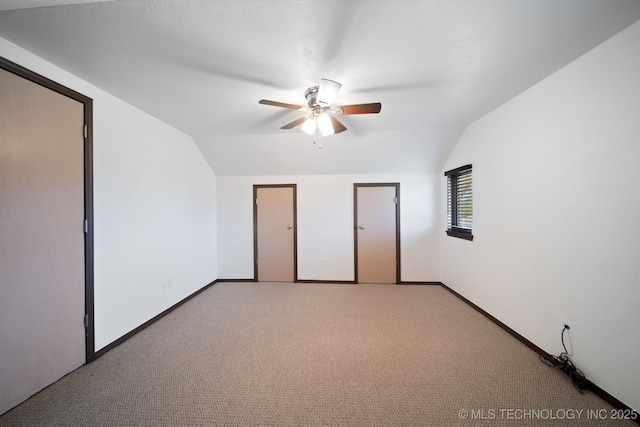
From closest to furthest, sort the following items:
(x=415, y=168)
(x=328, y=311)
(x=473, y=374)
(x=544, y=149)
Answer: (x=473, y=374), (x=544, y=149), (x=328, y=311), (x=415, y=168)

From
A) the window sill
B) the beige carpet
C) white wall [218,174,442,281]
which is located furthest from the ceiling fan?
the window sill

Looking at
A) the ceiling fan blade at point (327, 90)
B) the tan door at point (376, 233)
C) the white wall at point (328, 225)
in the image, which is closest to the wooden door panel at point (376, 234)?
the tan door at point (376, 233)

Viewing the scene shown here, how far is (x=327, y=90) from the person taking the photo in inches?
62.6

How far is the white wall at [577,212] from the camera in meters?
1.32

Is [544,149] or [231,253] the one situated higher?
[544,149]

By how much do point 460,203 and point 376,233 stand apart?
1291 millimetres

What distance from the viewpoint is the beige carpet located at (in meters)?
1.34

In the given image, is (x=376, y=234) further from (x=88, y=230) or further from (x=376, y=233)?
(x=88, y=230)

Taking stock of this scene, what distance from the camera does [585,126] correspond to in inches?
60.0

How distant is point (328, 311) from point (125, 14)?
295 centimetres

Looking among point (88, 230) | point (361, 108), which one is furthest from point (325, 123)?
point (88, 230)

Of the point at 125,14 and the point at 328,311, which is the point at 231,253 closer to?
the point at 328,311

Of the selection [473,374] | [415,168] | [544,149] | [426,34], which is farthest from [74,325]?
[415,168]

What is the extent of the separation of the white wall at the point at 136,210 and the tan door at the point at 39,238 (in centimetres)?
15
